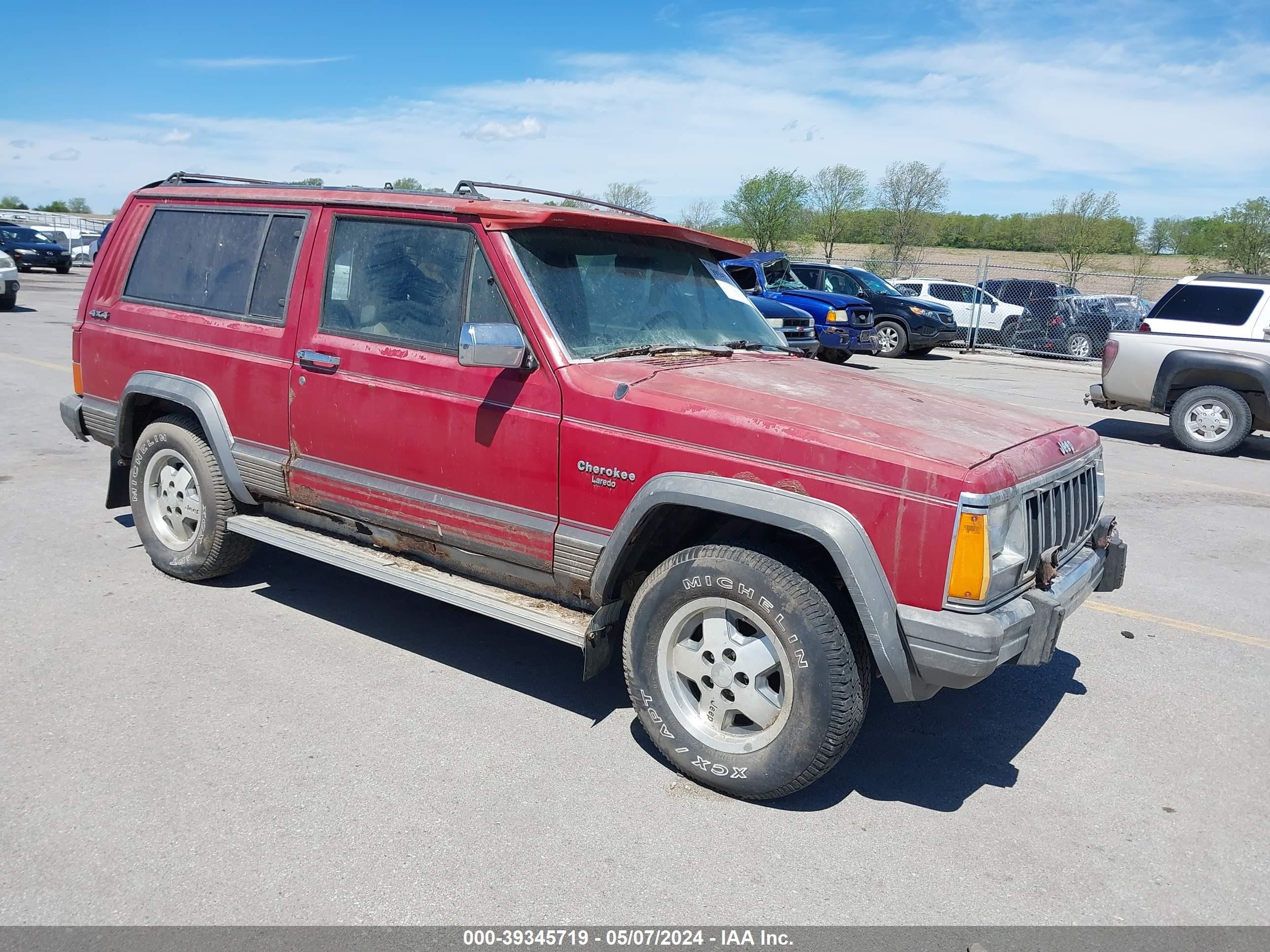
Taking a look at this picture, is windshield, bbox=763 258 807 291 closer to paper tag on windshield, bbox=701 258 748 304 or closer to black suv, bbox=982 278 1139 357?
black suv, bbox=982 278 1139 357

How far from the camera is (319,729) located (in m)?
3.98

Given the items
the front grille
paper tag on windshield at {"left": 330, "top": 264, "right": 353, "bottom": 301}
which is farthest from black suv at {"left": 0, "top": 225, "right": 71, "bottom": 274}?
the front grille

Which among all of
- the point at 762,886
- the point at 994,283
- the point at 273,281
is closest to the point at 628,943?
the point at 762,886

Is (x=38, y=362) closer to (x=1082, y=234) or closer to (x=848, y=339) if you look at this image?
(x=848, y=339)

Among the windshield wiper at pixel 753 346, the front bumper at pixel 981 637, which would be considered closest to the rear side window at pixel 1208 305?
the windshield wiper at pixel 753 346

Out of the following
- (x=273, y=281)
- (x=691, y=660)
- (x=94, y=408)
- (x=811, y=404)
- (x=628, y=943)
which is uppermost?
(x=273, y=281)

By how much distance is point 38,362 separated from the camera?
13039 millimetres

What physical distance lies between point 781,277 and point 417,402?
15752 millimetres

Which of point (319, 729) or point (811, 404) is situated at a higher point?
point (811, 404)

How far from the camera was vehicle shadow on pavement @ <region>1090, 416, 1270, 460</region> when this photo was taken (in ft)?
37.4

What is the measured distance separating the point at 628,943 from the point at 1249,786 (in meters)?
2.58

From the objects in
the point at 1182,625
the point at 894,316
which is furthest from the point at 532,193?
the point at 894,316

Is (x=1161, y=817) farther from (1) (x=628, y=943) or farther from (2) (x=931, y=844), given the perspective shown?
(1) (x=628, y=943)

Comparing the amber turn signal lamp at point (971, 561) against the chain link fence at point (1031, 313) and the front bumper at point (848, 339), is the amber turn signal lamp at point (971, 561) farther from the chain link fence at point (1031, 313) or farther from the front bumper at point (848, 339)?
the chain link fence at point (1031, 313)
